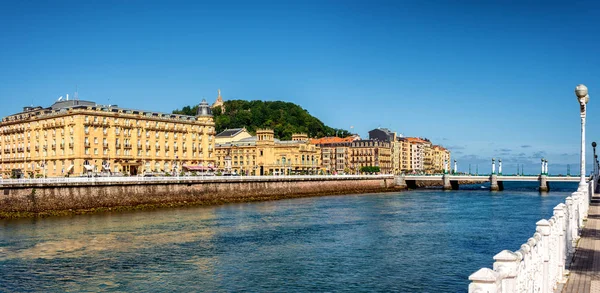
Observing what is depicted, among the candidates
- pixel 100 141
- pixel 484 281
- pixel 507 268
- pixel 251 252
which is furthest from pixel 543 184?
pixel 484 281

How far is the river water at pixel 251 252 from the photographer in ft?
93.0

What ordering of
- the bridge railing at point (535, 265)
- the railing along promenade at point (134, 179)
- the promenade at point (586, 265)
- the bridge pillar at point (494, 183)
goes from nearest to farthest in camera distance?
the bridge railing at point (535, 265), the promenade at point (586, 265), the railing along promenade at point (134, 179), the bridge pillar at point (494, 183)

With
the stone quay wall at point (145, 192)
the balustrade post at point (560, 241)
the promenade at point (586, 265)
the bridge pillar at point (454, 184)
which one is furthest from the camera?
the bridge pillar at point (454, 184)

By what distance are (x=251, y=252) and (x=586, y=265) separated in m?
22.7

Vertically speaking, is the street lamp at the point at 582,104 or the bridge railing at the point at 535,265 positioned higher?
the street lamp at the point at 582,104

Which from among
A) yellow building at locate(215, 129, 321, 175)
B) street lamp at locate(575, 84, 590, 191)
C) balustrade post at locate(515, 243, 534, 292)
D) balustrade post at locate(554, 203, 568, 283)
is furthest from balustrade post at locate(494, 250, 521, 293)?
yellow building at locate(215, 129, 321, 175)

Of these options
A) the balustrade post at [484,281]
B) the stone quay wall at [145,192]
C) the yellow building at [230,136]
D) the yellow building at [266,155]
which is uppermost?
the yellow building at [230,136]

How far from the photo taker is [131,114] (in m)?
109

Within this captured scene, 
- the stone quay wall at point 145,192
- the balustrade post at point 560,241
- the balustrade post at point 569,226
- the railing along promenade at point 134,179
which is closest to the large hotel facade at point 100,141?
the railing along promenade at point 134,179

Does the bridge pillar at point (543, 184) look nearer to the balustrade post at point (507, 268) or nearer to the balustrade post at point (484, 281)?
the balustrade post at point (507, 268)

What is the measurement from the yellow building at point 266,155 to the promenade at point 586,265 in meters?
126

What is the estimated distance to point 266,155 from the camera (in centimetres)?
15438

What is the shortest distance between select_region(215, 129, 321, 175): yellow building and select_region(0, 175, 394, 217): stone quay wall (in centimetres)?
3498

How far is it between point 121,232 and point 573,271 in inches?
1473
